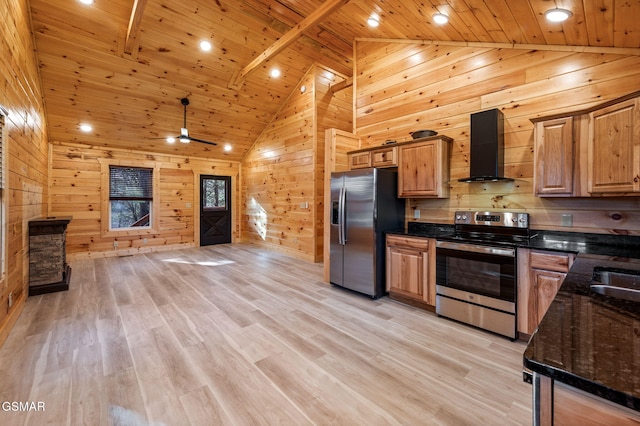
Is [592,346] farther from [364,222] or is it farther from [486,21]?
[486,21]

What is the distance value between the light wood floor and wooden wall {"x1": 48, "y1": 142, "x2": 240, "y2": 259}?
9.43ft

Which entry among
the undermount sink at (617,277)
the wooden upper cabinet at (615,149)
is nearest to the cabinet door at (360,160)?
the wooden upper cabinet at (615,149)

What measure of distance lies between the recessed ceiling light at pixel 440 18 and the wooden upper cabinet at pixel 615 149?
174 cm

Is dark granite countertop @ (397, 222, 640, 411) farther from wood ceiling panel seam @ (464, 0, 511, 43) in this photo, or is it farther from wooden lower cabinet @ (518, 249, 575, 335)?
wood ceiling panel seam @ (464, 0, 511, 43)

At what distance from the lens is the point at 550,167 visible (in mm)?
2611

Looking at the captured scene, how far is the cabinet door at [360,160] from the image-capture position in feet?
13.4

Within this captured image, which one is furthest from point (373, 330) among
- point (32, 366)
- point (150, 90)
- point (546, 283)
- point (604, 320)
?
point (150, 90)

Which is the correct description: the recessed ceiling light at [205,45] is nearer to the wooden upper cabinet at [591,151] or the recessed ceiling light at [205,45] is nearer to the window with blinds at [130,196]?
the window with blinds at [130,196]

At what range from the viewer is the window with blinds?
655cm

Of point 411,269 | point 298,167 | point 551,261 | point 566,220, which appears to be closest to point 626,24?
point 566,220

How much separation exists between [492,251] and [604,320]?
1945mm

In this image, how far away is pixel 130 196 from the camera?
22.1 ft

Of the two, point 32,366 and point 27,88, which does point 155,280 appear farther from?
point 27,88

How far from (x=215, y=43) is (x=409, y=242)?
4.63 meters
